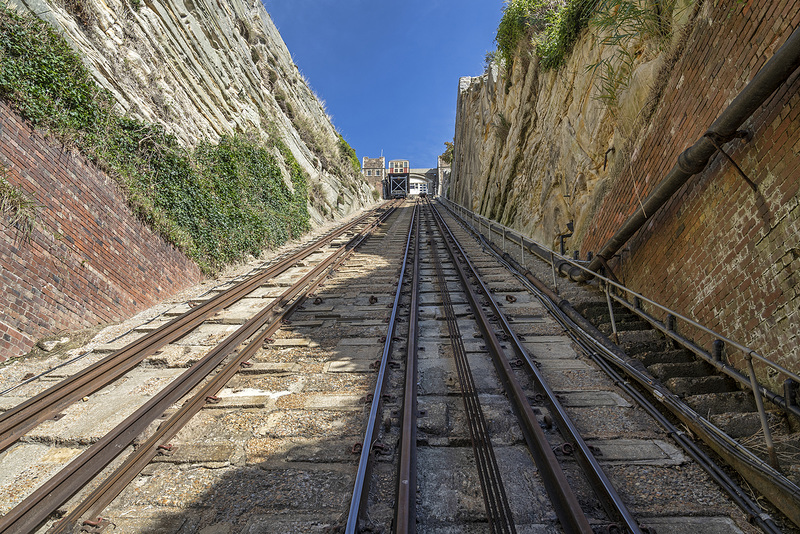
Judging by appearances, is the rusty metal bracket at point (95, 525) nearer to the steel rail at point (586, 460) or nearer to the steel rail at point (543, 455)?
the steel rail at point (543, 455)

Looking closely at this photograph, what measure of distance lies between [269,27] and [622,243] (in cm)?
2801

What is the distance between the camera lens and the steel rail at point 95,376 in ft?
12.1

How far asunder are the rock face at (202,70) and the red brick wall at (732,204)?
10.6 metres

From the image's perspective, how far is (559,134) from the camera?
441 inches

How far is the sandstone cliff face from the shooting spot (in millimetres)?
7125

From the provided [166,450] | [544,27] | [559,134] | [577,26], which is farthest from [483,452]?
[544,27]

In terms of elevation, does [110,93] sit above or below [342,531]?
above

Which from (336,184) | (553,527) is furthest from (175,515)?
(336,184)

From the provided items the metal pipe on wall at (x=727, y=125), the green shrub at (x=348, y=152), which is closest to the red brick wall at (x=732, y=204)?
the metal pipe on wall at (x=727, y=125)

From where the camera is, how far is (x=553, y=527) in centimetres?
251

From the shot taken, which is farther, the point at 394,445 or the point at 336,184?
the point at 336,184

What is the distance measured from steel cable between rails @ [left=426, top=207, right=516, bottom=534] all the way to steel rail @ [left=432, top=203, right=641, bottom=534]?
637 mm

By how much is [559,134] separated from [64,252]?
1150cm

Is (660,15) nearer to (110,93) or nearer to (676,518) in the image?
(676,518)
